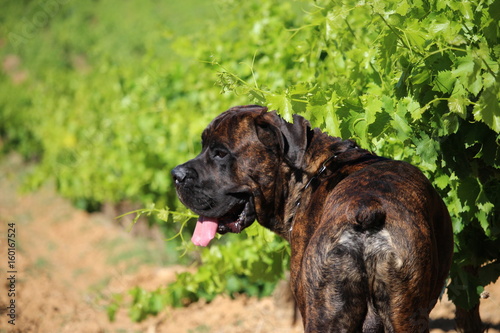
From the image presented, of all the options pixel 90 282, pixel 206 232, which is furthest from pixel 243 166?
pixel 90 282

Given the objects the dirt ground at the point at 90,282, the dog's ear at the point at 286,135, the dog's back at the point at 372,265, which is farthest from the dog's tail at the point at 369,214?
the dirt ground at the point at 90,282

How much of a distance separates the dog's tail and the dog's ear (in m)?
0.81

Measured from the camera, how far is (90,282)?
28.6 ft

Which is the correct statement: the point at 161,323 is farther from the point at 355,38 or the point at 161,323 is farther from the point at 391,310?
the point at 391,310

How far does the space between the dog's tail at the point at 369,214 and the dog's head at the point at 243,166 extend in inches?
32.6

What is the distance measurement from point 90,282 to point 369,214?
6734mm

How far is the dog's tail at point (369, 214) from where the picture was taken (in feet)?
8.67

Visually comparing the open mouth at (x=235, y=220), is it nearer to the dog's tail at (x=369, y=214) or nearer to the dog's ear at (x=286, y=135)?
the dog's ear at (x=286, y=135)

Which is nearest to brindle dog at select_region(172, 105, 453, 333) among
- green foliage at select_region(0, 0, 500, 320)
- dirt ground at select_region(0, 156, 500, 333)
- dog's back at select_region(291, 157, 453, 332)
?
dog's back at select_region(291, 157, 453, 332)

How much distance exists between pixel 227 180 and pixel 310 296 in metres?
1.06

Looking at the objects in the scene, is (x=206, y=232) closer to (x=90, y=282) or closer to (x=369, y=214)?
(x=369, y=214)

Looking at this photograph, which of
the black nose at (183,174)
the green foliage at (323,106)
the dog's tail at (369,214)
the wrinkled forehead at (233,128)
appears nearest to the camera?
the dog's tail at (369,214)

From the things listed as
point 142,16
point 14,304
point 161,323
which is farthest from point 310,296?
point 142,16

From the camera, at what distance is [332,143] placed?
11.8 ft
